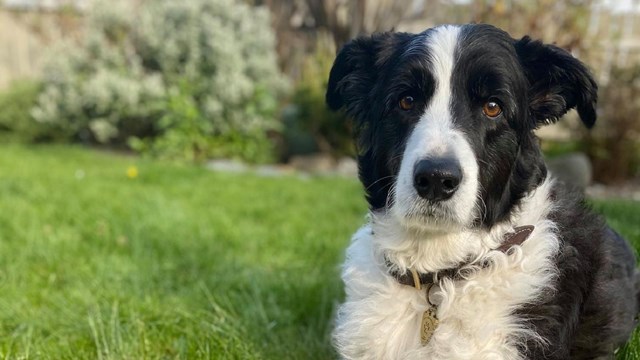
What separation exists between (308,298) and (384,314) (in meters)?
1.46

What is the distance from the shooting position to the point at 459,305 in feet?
7.13

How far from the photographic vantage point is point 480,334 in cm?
211

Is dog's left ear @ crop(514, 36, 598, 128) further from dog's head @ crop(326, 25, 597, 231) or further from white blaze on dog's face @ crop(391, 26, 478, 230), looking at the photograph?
white blaze on dog's face @ crop(391, 26, 478, 230)

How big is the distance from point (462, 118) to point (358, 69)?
67 centimetres

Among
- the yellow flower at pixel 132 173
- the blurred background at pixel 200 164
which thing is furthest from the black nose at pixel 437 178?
the yellow flower at pixel 132 173

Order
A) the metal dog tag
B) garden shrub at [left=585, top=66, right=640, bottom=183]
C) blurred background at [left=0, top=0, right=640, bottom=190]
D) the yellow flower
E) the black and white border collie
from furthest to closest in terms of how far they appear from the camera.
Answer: blurred background at [left=0, top=0, right=640, bottom=190] → garden shrub at [left=585, top=66, right=640, bottom=183] → the yellow flower → the metal dog tag → the black and white border collie

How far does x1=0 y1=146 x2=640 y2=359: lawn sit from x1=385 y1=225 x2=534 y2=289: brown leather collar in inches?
30.1

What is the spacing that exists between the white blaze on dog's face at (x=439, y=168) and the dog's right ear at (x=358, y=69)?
1.14ft

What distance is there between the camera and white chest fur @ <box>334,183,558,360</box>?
2111 mm

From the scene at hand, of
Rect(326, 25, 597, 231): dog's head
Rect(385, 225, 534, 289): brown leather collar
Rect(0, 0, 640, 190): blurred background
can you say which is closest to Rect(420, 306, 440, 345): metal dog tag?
Rect(385, 225, 534, 289): brown leather collar

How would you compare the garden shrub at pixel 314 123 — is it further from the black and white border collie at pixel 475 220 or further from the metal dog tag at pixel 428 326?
the metal dog tag at pixel 428 326

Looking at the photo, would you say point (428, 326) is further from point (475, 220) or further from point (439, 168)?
point (439, 168)

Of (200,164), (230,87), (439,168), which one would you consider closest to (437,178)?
(439,168)

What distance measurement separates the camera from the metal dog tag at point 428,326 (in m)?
2.19
